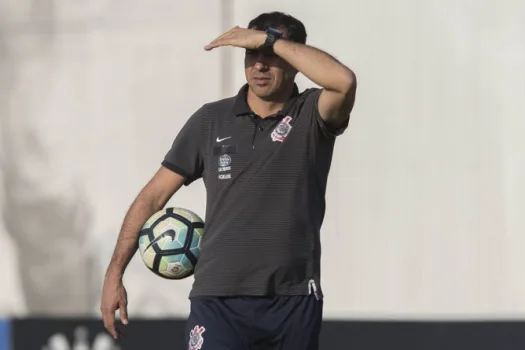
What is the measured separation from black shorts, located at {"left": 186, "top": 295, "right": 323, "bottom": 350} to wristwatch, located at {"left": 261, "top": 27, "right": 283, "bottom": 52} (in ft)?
3.02

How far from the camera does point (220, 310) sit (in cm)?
427

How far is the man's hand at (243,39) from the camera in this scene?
164 inches

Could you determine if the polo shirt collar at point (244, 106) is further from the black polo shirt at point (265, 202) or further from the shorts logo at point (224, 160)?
the shorts logo at point (224, 160)

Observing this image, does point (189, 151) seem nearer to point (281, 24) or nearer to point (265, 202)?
point (265, 202)

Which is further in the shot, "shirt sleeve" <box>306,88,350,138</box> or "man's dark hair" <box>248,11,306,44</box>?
"man's dark hair" <box>248,11,306,44</box>

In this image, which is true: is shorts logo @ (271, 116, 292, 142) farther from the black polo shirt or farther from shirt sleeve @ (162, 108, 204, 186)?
shirt sleeve @ (162, 108, 204, 186)

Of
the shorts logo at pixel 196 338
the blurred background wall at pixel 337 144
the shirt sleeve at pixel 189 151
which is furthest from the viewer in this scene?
the blurred background wall at pixel 337 144

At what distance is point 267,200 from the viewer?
168 inches

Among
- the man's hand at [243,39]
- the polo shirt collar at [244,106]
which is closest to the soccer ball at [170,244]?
the polo shirt collar at [244,106]

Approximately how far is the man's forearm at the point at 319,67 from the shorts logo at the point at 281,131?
237 millimetres

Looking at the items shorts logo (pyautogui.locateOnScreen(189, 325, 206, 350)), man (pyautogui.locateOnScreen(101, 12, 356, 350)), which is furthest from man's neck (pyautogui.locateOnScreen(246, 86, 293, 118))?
shorts logo (pyautogui.locateOnScreen(189, 325, 206, 350))

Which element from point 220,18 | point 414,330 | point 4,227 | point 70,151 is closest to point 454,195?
point 414,330

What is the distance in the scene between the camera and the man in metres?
4.23

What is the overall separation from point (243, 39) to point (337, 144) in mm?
2874
